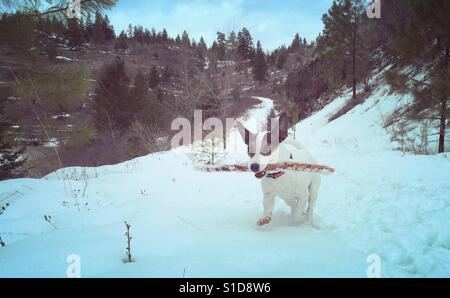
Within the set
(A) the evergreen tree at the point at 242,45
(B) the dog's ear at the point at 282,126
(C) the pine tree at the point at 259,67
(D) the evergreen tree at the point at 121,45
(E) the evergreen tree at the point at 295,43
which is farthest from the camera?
(E) the evergreen tree at the point at 295,43

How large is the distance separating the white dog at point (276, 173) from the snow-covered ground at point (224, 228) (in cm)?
31

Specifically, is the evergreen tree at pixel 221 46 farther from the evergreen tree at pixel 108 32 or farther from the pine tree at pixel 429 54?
the evergreen tree at pixel 108 32

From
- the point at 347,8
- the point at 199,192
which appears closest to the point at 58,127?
the point at 199,192

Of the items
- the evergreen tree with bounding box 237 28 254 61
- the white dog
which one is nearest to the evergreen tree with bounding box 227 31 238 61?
the evergreen tree with bounding box 237 28 254 61

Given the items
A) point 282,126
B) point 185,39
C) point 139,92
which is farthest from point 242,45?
point 282,126

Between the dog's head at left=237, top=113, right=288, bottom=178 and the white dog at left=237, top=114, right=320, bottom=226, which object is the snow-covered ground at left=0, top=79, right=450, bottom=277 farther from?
the dog's head at left=237, top=113, right=288, bottom=178

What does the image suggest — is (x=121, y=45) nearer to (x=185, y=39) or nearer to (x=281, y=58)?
(x=281, y=58)

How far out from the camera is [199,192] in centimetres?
501

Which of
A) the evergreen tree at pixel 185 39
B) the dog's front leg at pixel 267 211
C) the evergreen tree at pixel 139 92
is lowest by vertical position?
the dog's front leg at pixel 267 211

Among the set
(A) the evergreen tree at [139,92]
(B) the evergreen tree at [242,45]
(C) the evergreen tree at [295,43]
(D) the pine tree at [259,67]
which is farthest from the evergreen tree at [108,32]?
(B) the evergreen tree at [242,45]

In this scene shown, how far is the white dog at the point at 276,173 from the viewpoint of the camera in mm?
2820

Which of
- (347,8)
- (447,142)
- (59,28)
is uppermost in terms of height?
(347,8)

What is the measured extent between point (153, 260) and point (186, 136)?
1468 cm
